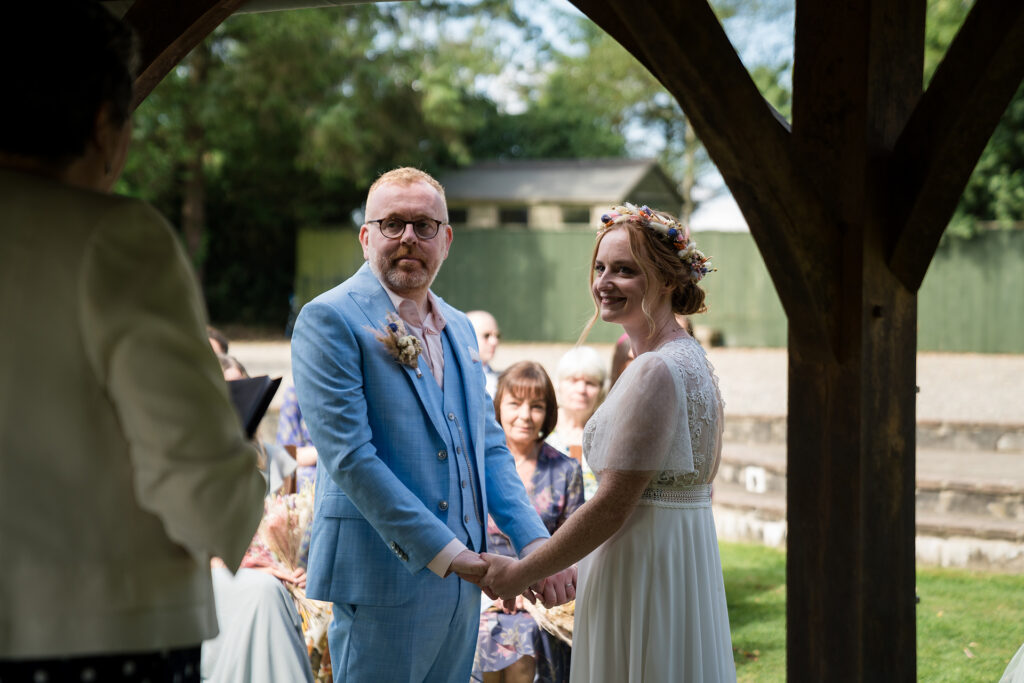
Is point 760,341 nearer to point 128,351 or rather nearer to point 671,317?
point 671,317

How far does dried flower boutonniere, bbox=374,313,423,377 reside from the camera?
2793 mm

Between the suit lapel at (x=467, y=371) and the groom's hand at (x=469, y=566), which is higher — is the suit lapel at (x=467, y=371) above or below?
above

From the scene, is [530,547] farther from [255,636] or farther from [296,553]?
[296,553]

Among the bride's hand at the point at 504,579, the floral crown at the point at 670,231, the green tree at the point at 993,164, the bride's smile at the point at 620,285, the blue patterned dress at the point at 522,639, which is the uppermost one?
the green tree at the point at 993,164

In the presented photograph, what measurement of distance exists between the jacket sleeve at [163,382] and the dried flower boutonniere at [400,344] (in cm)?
125

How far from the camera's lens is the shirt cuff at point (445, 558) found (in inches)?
106

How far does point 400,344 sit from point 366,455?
306 millimetres

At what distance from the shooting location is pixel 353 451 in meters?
2.67

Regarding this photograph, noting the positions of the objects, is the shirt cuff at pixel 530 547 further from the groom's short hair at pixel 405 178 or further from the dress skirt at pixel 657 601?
the groom's short hair at pixel 405 178

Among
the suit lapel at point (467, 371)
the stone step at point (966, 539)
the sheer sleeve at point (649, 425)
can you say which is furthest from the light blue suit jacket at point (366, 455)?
the stone step at point (966, 539)

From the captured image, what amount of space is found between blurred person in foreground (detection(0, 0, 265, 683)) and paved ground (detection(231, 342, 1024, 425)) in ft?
30.3

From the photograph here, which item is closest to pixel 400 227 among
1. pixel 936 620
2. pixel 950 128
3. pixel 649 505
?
pixel 649 505

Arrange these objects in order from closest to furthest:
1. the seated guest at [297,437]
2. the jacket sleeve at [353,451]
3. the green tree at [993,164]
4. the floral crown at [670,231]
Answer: the jacket sleeve at [353,451] < the floral crown at [670,231] < the seated guest at [297,437] < the green tree at [993,164]

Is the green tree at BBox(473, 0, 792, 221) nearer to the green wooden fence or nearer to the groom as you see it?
the green wooden fence
